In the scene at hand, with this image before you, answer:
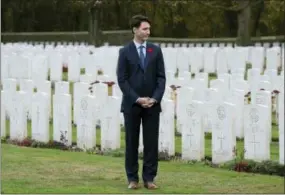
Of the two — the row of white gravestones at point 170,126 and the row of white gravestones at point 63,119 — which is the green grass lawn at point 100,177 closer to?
the row of white gravestones at point 170,126

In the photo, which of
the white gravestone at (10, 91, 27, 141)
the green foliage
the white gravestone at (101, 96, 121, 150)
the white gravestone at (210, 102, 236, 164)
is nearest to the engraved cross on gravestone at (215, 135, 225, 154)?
the white gravestone at (210, 102, 236, 164)

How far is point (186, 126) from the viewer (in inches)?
405

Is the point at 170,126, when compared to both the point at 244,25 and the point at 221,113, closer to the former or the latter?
the point at 221,113

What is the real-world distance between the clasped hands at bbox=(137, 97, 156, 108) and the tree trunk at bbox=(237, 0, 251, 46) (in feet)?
72.8

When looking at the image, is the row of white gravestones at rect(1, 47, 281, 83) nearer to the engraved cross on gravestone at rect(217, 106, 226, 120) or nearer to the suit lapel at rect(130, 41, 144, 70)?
the engraved cross on gravestone at rect(217, 106, 226, 120)

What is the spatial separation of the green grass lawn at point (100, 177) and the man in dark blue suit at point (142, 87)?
0.50 metres

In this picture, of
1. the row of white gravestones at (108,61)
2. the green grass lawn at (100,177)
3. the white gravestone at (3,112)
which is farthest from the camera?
the row of white gravestones at (108,61)

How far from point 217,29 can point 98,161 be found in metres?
36.4

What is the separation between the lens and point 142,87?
8.03 meters

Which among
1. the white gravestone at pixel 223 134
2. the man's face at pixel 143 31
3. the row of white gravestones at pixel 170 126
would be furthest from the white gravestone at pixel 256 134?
the man's face at pixel 143 31

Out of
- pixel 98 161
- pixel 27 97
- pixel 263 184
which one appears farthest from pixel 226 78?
pixel 263 184

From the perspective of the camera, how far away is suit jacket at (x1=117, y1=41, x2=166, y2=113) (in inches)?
316

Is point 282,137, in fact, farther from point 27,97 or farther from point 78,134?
point 27,97

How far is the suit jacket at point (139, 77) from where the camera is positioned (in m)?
8.02
